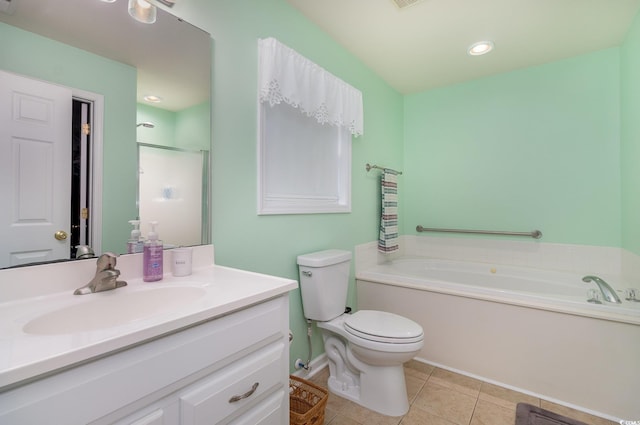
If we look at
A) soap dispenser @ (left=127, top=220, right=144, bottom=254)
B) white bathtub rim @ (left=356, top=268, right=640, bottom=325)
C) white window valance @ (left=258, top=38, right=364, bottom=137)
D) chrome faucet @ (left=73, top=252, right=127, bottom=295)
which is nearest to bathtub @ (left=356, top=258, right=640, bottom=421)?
white bathtub rim @ (left=356, top=268, right=640, bottom=325)

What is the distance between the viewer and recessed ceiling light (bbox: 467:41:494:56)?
87.2 inches

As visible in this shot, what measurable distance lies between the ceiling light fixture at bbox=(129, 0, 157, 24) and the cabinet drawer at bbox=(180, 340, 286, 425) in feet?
4.24

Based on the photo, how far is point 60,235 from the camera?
0.96 meters

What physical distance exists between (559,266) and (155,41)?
3190mm

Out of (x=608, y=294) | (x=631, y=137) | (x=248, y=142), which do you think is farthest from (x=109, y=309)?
(x=631, y=137)

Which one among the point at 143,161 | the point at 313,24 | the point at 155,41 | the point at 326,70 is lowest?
the point at 143,161

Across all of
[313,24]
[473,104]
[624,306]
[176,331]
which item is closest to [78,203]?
[176,331]

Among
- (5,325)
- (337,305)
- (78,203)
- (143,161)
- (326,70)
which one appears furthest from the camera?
(326,70)

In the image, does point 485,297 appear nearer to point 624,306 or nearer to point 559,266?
point 624,306

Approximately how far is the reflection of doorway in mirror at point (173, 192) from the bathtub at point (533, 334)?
1531mm

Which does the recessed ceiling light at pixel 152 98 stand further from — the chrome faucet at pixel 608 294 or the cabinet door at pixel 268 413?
the chrome faucet at pixel 608 294

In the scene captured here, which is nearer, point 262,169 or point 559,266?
point 262,169

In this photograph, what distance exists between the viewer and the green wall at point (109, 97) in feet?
3.04

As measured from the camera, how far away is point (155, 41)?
121 centimetres
